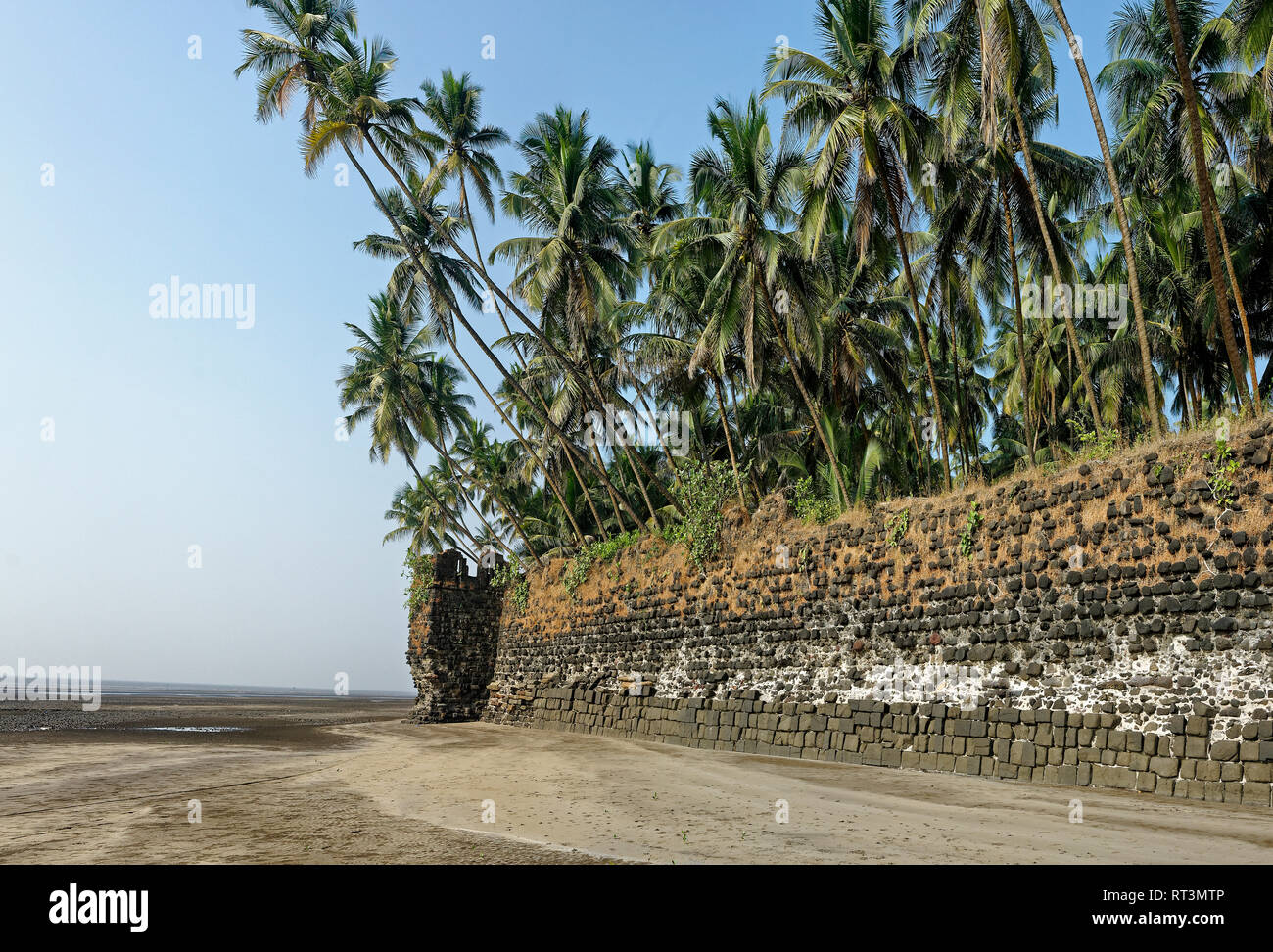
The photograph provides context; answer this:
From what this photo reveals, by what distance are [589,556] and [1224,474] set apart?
15.1 m

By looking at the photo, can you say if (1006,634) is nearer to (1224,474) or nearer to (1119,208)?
(1224,474)

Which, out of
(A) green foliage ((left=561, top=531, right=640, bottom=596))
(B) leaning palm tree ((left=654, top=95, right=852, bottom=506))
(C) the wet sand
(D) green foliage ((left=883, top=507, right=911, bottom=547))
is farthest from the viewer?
(A) green foliage ((left=561, top=531, right=640, bottom=596))

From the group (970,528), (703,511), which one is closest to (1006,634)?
(970,528)

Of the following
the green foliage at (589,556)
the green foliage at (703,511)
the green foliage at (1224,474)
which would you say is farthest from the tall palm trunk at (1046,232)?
the green foliage at (589,556)

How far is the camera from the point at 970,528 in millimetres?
12367

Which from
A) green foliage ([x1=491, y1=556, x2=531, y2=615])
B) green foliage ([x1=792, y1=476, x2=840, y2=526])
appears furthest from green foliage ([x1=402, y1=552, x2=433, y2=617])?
green foliage ([x1=792, y1=476, x2=840, y2=526])

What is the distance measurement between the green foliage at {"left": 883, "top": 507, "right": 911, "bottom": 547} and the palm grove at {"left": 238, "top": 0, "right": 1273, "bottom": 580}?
2.28m

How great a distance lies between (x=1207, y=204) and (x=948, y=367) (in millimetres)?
19633

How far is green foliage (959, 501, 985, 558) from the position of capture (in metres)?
12.3

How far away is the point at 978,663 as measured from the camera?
38.9 ft

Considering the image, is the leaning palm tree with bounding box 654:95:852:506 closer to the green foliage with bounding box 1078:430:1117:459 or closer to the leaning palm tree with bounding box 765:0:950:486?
the leaning palm tree with bounding box 765:0:950:486

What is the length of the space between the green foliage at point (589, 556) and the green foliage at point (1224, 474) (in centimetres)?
1296

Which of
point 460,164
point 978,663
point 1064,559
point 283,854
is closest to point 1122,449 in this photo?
point 1064,559
